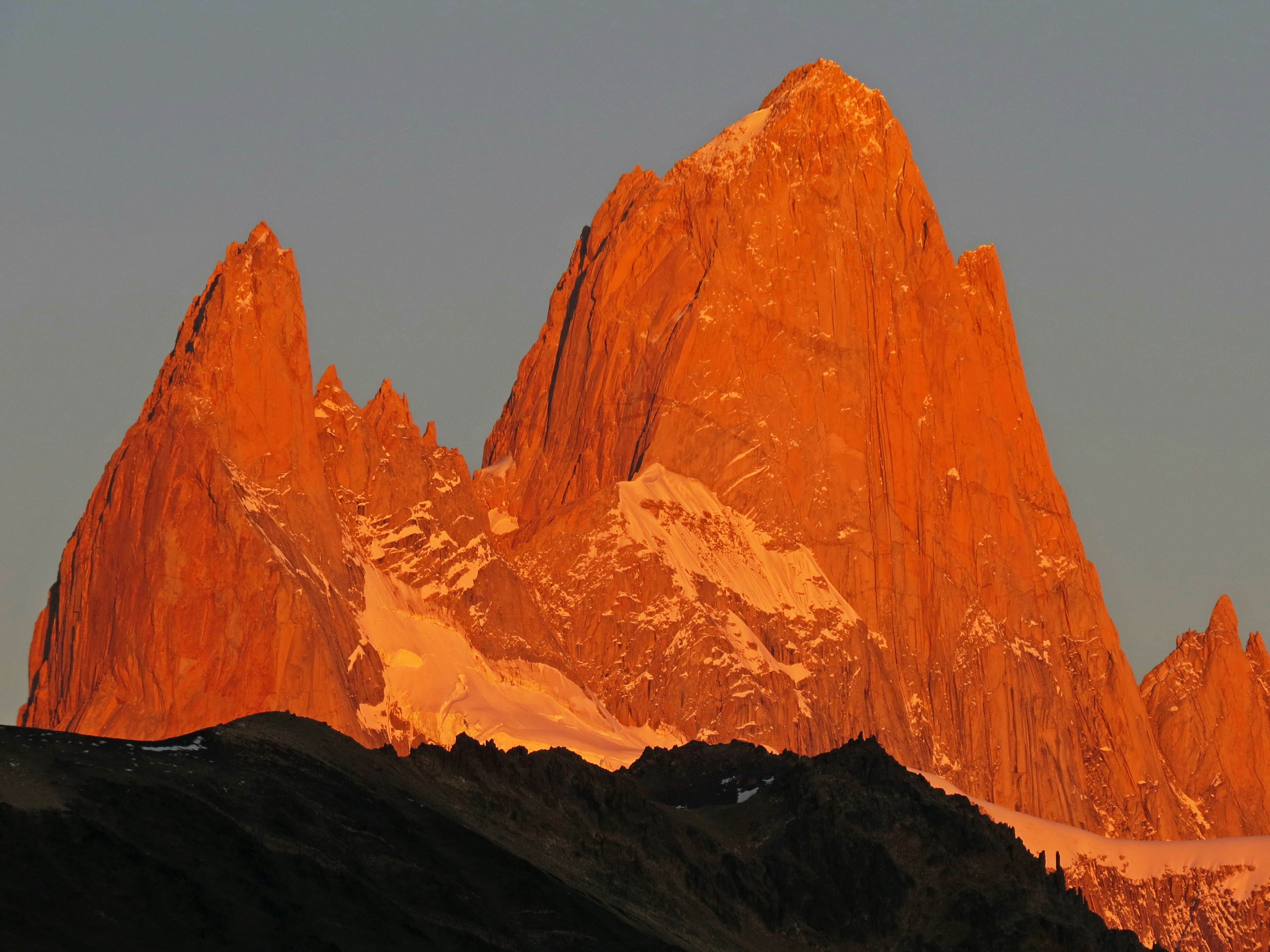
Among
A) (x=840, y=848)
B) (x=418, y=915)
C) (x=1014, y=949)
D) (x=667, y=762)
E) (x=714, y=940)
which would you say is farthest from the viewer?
(x=667, y=762)

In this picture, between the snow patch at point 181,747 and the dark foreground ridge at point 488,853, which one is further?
the snow patch at point 181,747

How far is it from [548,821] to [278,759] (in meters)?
21.5

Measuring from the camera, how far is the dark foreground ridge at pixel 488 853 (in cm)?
8206

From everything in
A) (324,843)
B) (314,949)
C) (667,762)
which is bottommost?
(314,949)

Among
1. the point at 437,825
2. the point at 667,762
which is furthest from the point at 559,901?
the point at 667,762

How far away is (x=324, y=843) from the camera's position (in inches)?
3676

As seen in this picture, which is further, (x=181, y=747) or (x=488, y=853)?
(x=488, y=853)

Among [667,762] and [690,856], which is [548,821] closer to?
[690,856]

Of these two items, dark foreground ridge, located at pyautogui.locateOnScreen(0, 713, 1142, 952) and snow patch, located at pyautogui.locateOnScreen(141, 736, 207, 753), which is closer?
dark foreground ridge, located at pyautogui.locateOnScreen(0, 713, 1142, 952)

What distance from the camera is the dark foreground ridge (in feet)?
269

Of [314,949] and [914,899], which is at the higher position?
[914,899]

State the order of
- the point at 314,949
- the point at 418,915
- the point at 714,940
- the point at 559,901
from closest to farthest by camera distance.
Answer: the point at 314,949 < the point at 418,915 < the point at 559,901 < the point at 714,940

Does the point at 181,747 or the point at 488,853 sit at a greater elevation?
the point at 181,747

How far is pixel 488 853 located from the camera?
102250mm
